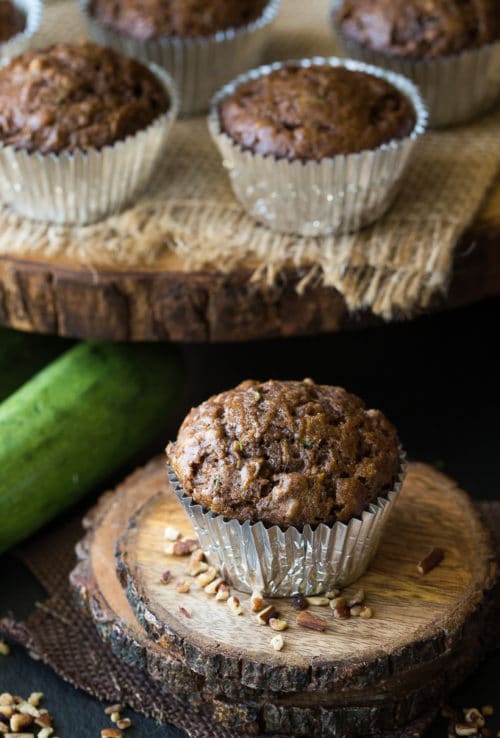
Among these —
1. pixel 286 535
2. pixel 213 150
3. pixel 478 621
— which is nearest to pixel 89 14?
pixel 213 150

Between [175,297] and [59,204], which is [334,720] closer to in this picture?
[175,297]

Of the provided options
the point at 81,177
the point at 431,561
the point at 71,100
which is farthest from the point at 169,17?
the point at 431,561

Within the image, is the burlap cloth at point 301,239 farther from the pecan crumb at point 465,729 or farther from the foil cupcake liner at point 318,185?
the pecan crumb at point 465,729

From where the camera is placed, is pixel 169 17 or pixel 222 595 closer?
pixel 222 595

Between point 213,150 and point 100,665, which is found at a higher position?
point 213,150

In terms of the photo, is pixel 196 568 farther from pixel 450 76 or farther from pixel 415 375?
pixel 450 76

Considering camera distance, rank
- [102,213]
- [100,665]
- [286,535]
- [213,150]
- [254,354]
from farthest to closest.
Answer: [254,354]
[213,150]
[102,213]
[100,665]
[286,535]
